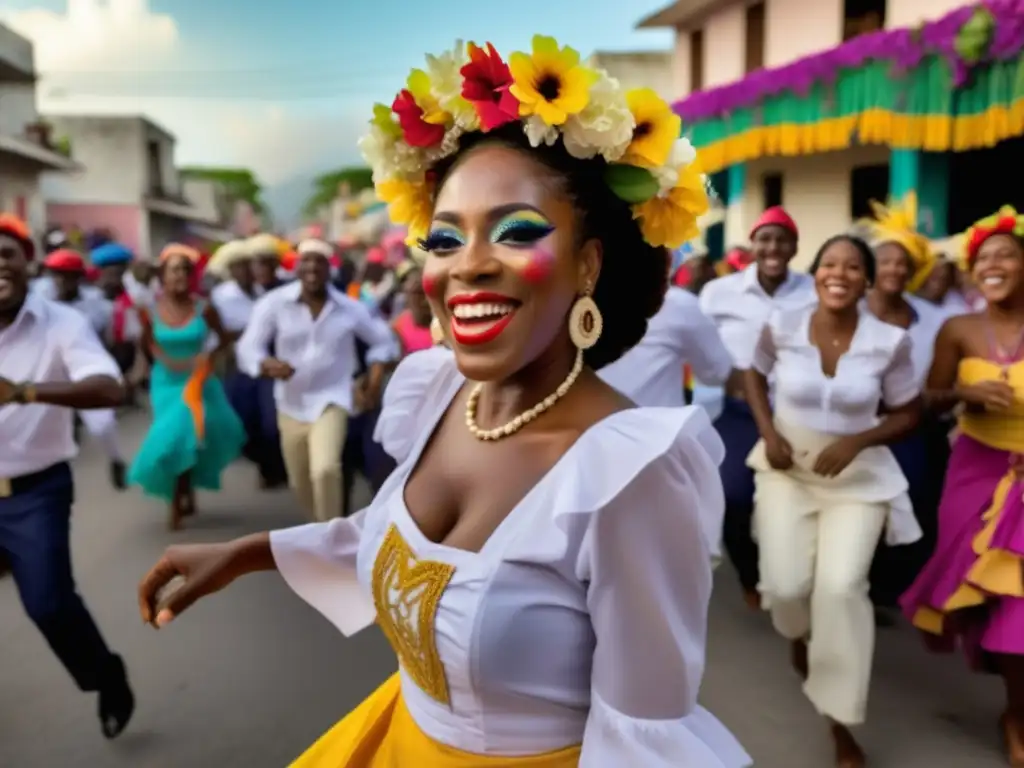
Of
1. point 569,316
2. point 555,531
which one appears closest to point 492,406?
point 569,316

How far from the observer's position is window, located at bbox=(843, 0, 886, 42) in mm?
14609

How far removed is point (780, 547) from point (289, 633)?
8.06 ft

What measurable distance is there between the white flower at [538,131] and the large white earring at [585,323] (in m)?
0.27

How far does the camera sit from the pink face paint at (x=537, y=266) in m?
1.62

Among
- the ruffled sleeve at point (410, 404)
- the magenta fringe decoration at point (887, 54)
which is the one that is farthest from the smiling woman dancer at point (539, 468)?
the magenta fringe decoration at point (887, 54)

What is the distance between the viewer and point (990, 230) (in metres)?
3.94

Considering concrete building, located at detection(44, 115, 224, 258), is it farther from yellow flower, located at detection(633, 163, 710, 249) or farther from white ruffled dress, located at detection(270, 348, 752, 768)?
white ruffled dress, located at detection(270, 348, 752, 768)

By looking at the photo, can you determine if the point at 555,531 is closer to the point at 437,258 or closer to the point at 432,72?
the point at 437,258

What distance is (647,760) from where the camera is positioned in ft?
4.74

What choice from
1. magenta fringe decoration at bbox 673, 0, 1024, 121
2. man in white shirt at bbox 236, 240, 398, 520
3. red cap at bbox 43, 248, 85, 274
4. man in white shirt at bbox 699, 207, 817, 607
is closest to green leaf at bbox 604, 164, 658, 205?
man in white shirt at bbox 699, 207, 817, 607

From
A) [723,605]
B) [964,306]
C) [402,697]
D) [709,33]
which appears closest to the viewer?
[402,697]

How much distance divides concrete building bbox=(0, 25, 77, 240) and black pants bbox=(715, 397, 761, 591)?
20678 mm

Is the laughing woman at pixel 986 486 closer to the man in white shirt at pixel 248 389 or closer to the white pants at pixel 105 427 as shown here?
the man in white shirt at pixel 248 389

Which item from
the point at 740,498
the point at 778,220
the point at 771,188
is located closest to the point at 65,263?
the point at 778,220
